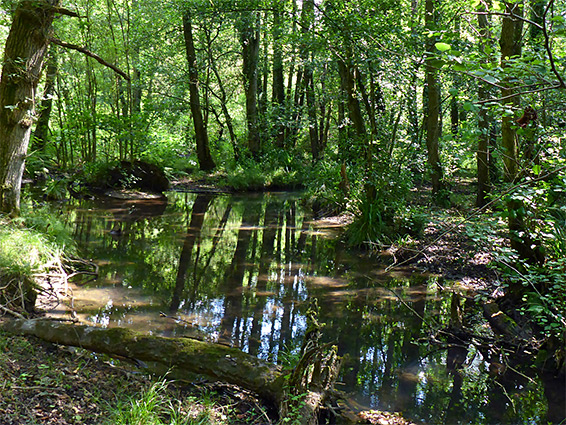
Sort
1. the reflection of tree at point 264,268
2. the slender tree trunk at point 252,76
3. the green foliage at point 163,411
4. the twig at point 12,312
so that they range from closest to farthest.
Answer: the green foliage at point 163,411, the twig at point 12,312, the reflection of tree at point 264,268, the slender tree trunk at point 252,76

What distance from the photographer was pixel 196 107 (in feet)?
61.0

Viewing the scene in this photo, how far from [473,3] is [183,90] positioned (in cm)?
1789

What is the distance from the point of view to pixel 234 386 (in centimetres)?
374

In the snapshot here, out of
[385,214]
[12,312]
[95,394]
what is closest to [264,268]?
[385,214]

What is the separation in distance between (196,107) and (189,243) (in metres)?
10.8

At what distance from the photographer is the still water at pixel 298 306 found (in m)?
4.00

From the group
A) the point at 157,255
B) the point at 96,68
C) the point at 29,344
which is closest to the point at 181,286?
the point at 157,255

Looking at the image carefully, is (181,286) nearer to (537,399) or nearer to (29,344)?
(29,344)

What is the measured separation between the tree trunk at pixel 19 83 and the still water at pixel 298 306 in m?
1.62

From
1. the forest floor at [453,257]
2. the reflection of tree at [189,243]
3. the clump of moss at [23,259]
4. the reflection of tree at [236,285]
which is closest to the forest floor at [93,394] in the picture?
the clump of moss at [23,259]

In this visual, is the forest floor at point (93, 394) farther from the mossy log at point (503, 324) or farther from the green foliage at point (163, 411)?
the mossy log at point (503, 324)

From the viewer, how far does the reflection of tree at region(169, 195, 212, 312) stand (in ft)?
20.3

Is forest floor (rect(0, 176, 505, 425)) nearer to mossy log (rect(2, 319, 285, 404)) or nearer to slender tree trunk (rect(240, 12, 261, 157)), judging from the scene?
mossy log (rect(2, 319, 285, 404))

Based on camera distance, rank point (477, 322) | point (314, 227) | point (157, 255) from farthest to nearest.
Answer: point (314, 227) → point (157, 255) → point (477, 322)
